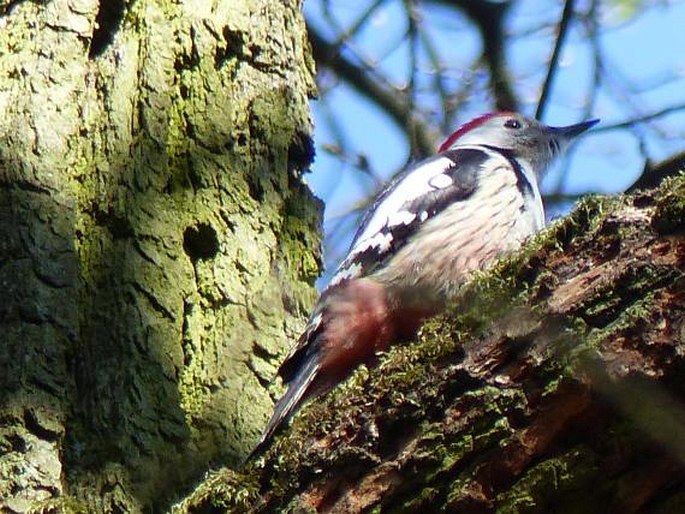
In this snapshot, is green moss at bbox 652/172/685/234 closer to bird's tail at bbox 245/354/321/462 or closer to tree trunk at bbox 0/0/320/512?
bird's tail at bbox 245/354/321/462

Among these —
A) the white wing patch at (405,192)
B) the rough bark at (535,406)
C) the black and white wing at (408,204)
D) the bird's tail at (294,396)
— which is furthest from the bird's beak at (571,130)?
the rough bark at (535,406)

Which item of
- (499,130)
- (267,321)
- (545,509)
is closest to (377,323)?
(267,321)

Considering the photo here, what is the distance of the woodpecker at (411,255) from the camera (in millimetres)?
3447

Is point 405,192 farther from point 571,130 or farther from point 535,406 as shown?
point 535,406

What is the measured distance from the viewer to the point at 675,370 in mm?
2004

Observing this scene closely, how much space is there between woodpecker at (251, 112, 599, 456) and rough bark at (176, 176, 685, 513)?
76 centimetres

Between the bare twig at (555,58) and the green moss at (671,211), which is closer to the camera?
the green moss at (671,211)

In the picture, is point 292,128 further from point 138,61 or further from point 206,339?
point 206,339

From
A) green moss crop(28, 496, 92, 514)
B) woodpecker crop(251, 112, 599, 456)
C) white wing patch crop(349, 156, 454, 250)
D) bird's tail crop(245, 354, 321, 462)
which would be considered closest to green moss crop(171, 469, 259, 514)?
bird's tail crop(245, 354, 321, 462)

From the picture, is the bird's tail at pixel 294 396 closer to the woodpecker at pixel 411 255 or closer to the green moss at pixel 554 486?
the woodpecker at pixel 411 255

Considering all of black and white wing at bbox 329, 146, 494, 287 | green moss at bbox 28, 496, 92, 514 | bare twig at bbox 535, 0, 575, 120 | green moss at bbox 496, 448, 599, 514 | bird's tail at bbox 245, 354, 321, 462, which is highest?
bare twig at bbox 535, 0, 575, 120

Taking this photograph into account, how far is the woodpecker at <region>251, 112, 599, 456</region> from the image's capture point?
136 inches

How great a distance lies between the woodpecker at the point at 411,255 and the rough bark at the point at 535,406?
76 centimetres

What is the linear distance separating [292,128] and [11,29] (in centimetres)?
87
